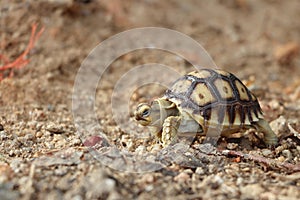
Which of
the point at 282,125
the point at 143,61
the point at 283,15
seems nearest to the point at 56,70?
the point at 143,61

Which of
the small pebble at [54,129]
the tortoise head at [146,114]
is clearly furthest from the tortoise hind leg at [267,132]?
the small pebble at [54,129]

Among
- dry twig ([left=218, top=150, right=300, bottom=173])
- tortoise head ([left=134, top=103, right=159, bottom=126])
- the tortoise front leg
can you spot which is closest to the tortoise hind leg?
dry twig ([left=218, top=150, right=300, bottom=173])

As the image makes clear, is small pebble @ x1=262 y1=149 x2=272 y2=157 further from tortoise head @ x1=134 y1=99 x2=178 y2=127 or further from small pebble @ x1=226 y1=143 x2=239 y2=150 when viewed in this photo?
tortoise head @ x1=134 y1=99 x2=178 y2=127

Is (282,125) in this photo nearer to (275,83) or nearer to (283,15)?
(275,83)

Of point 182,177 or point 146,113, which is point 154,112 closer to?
point 146,113

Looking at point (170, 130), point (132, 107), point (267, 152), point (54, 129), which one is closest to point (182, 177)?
point (170, 130)

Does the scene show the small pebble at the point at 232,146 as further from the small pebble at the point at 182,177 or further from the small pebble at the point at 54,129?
the small pebble at the point at 54,129

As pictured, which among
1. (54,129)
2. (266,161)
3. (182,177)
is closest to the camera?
(182,177)
